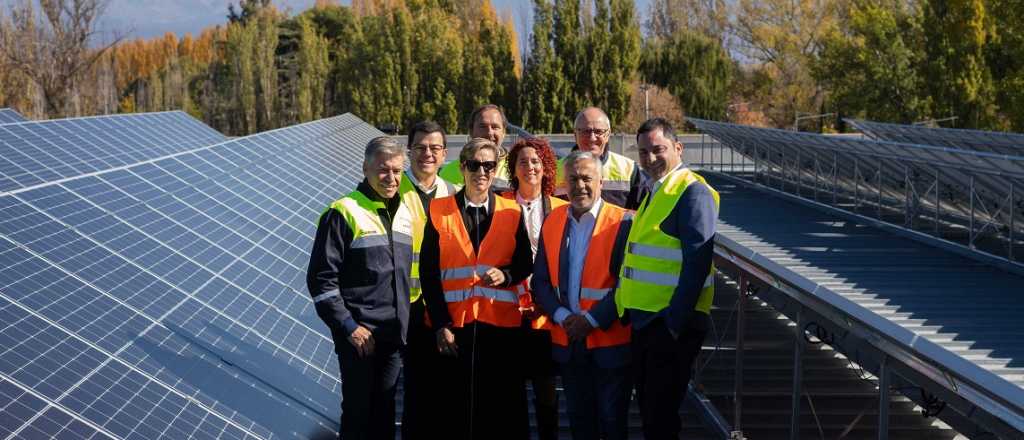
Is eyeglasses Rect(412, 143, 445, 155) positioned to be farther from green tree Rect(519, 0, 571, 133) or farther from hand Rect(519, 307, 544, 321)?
green tree Rect(519, 0, 571, 133)

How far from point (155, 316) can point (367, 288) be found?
1171mm

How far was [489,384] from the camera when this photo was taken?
605 cm

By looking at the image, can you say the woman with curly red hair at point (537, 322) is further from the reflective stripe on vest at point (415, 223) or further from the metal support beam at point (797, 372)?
the metal support beam at point (797, 372)

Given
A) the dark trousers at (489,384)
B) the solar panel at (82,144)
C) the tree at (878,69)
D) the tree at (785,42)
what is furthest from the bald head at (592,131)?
the tree at (785,42)

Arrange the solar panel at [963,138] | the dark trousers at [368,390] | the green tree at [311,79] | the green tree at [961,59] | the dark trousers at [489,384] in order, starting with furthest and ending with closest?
the green tree at [311,79] → the green tree at [961,59] → the solar panel at [963,138] → the dark trousers at [489,384] → the dark trousers at [368,390]

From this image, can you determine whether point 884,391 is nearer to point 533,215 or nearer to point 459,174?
point 533,215

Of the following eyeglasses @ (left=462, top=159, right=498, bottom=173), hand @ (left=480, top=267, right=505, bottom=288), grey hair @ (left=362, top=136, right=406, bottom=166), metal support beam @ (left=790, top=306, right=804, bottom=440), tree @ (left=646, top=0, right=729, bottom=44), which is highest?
tree @ (left=646, top=0, right=729, bottom=44)

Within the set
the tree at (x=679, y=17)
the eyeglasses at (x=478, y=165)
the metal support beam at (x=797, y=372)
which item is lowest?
the metal support beam at (x=797, y=372)

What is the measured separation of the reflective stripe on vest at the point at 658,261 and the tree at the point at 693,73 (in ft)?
Answer: 171

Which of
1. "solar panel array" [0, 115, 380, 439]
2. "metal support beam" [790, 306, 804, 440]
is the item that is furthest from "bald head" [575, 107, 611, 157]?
"solar panel array" [0, 115, 380, 439]

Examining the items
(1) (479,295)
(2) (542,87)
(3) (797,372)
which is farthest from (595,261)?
(2) (542,87)

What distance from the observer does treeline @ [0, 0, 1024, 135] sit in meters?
46.9

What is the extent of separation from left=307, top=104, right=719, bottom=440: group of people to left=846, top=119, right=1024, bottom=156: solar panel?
19899 mm

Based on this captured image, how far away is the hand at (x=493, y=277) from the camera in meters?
5.87
